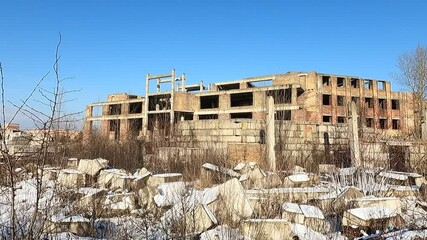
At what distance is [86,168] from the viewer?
7.74 m

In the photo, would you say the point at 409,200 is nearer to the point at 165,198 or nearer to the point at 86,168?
the point at 165,198

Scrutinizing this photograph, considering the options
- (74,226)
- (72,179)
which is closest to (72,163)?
(72,179)

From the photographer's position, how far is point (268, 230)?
3727mm

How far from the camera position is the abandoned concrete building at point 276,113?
11.6m

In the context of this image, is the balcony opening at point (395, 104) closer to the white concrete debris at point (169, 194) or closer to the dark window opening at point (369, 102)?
the dark window opening at point (369, 102)

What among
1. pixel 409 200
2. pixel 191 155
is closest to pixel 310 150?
pixel 191 155

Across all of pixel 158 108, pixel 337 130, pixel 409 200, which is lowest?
pixel 409 200

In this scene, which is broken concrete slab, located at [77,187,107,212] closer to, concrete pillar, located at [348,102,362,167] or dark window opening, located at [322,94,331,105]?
concrete pillar, located at [348,102,362,167]

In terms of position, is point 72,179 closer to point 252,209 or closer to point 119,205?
point 119,205

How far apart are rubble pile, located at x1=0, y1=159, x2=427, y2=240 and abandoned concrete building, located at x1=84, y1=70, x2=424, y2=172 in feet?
13.6

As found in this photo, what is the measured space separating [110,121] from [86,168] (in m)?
25.7

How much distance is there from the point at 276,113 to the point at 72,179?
28.4 ft

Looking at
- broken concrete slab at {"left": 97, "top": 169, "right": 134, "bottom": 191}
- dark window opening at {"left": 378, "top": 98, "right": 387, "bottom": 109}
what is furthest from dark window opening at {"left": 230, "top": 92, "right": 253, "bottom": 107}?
broken concrete slab at {"left": 97, "top": 169, "right": 134, "bottom": 191}

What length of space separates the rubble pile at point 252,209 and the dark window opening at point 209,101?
24087mm
